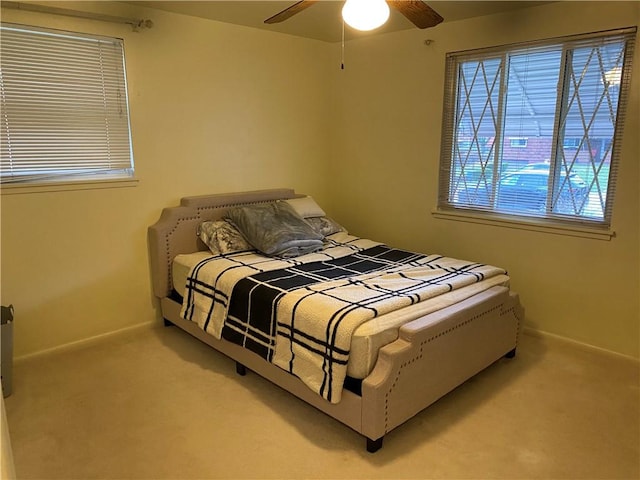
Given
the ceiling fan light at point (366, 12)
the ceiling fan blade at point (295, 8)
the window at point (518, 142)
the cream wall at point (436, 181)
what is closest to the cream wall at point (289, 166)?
the cream wall at point (436, 181)

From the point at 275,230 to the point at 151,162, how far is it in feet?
3.21

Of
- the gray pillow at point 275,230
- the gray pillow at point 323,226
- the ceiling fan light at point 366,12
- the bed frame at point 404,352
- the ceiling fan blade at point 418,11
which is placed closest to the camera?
the ceiling fan light at point 366,12

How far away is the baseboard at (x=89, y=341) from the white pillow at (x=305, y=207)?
136 centimetres

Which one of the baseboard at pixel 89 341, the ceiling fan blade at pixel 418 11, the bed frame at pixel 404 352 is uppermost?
the ceiling fan blade at pixel 418 11

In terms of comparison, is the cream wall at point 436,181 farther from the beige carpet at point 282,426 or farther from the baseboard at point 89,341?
the baseboard at point 89,341

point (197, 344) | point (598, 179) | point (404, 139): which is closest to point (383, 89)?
point (404, 139)

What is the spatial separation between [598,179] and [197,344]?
2.80 m

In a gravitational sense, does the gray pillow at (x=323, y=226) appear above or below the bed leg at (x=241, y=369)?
above

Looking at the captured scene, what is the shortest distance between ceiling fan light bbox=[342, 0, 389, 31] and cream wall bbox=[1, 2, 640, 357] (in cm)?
166

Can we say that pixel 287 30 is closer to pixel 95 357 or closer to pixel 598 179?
pixel 598 179

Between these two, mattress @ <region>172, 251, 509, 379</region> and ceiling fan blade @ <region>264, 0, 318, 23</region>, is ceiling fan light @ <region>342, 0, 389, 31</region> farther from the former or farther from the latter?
A: mattress @ <region>172, 251, 509, 379</region>

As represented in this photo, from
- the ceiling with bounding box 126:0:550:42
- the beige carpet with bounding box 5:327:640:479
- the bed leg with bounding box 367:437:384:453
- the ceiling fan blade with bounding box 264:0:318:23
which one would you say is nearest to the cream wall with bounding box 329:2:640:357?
the ceiling with bounding box 126:0:550:42

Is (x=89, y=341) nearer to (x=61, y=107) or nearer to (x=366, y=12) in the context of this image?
(x=61, y=107)

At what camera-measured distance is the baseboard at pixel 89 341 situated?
2.95 meters
